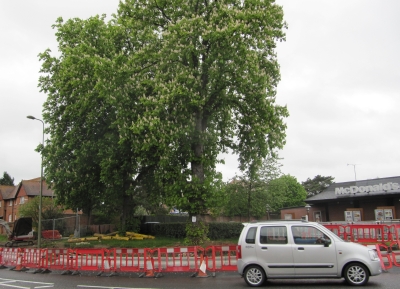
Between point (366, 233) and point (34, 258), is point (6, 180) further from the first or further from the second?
point (366, 233)

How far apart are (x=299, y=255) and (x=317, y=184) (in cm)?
7430

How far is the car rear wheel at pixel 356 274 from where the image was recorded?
1030cm

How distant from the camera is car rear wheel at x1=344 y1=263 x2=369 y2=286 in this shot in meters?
10.3

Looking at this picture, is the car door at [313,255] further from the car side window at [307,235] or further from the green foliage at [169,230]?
the green foliage at [169,230]

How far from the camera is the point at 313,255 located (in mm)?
10602

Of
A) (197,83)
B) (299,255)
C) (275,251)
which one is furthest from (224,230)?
(299,255)

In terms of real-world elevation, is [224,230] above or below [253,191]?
below

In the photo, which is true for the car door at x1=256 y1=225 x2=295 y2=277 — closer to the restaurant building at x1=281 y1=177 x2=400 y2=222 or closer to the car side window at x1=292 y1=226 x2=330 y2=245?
the car side window at x1=292 y1=226 x2=330 y2=245

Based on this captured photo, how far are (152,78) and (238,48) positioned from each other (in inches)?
230

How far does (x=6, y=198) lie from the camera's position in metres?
67.2

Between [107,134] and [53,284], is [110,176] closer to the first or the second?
[107,134]

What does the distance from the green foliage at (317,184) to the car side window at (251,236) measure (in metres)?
71.6

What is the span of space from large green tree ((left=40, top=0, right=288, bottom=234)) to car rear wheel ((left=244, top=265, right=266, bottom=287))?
11.0 m

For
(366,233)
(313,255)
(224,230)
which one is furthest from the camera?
(224,230)
